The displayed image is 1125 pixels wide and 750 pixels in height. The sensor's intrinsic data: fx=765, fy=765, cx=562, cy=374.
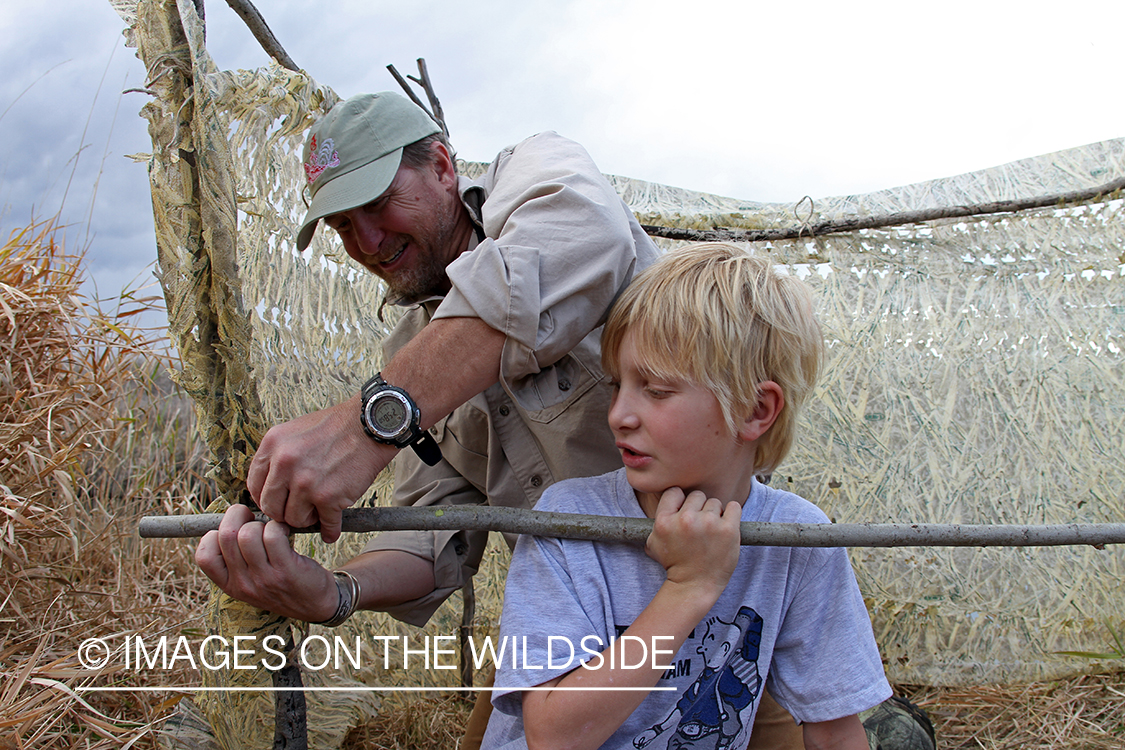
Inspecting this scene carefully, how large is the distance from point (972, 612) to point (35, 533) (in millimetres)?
3345

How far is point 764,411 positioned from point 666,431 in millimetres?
198

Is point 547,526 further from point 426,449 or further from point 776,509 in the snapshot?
point 776,509

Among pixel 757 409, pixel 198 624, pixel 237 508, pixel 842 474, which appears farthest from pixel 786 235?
pixel 198 624

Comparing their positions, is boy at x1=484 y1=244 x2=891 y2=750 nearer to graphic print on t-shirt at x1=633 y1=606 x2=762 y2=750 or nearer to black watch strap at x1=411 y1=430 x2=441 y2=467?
graphic print on t-shirt at x1=633 y1=606 x2=762 y2=750

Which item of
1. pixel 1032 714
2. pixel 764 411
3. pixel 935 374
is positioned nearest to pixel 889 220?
pixel 935 374

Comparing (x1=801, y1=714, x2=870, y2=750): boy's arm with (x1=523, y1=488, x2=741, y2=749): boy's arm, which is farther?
(x1=801, y1=714, x2=870, y2=750): boy's arm

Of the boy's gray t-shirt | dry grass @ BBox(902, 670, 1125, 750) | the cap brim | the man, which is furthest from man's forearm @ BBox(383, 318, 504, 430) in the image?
dry grass @ BBox(902, 670, 1125, 750)

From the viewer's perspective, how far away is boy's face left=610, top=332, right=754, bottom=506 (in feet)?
4.06

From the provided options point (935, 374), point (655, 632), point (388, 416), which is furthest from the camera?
point (935, 374)

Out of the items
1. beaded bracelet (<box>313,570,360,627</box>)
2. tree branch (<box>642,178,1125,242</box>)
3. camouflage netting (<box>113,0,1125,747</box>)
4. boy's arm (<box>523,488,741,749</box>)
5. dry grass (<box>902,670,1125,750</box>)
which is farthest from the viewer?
tree branch (<box>642,178,1125,242</box>)

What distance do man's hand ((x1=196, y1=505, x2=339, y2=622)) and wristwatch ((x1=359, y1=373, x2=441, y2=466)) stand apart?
22 centimetres

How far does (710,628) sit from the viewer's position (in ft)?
4.31

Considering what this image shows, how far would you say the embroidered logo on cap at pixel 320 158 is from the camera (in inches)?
66.8

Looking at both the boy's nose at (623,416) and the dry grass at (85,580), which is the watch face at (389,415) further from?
the dry grass at (85,580)
